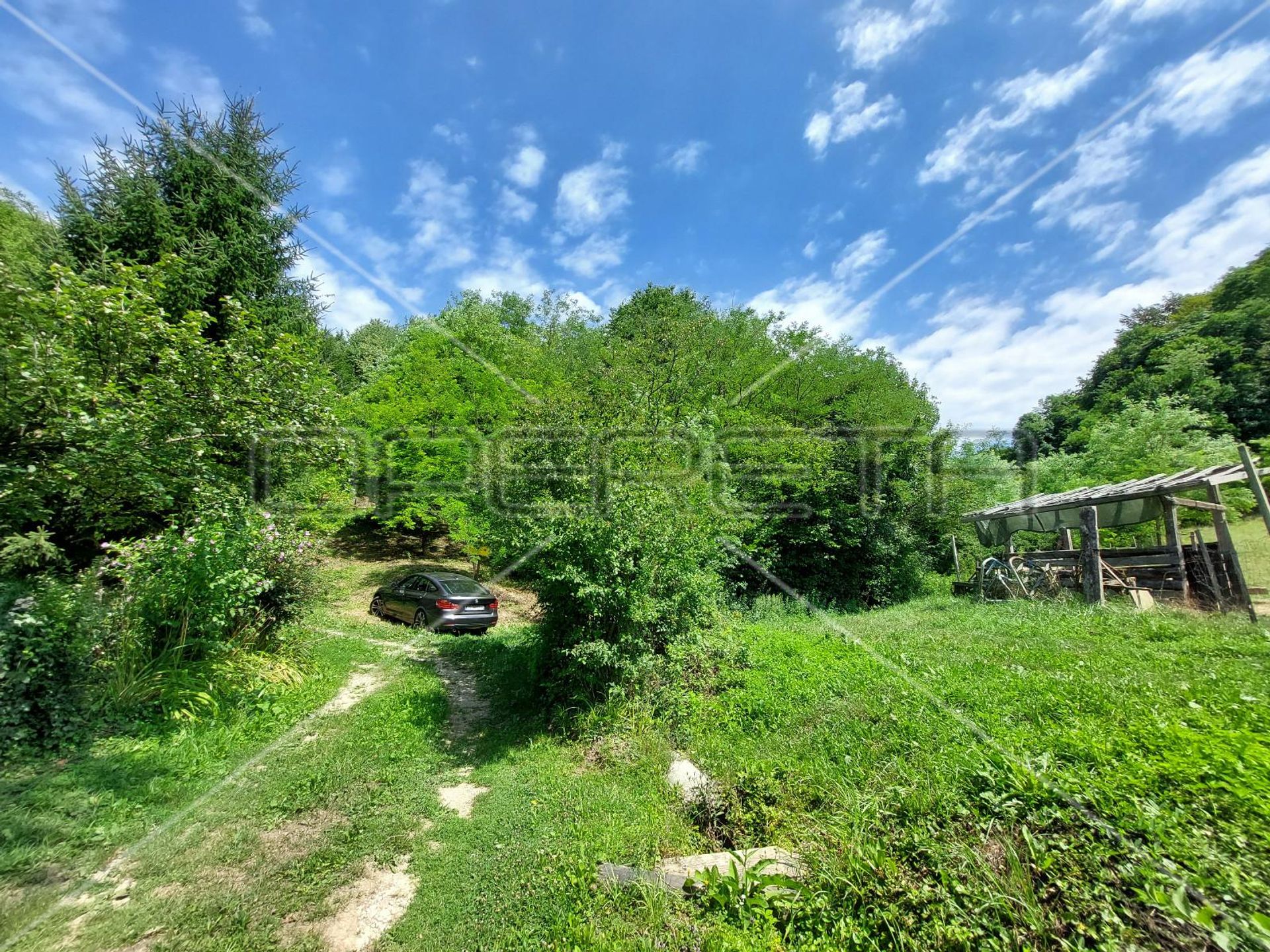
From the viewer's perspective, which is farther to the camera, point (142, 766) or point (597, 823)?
point (142, 766)

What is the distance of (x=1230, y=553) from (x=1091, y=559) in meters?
1.94

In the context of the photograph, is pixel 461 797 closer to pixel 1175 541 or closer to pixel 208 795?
pixel 208 795

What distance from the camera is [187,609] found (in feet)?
20.7

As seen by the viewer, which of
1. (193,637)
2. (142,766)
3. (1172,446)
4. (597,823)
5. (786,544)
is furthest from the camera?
(1172,446)

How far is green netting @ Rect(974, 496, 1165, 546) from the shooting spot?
10633 millimetres

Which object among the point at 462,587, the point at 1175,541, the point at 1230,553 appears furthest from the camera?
the point at 462,587

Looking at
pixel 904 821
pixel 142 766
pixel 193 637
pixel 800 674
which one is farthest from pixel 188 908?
pixel 800 674

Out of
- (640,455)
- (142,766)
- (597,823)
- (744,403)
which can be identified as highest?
(744,403)

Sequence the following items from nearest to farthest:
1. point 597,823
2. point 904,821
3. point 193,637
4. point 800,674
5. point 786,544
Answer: point 904,821, point 597,823, point 193,637, point 800,674, point 786,544

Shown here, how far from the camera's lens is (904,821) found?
132 inches

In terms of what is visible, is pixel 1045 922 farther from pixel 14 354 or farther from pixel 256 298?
pixel 256 298

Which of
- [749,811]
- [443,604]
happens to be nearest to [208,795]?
[749,811]

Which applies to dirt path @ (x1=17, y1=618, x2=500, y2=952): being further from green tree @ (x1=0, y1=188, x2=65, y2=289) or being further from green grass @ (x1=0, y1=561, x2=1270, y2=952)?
green tree @ (x1=0, y1=188, x2=65, y2=289)

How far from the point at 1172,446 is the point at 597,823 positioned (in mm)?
28945
